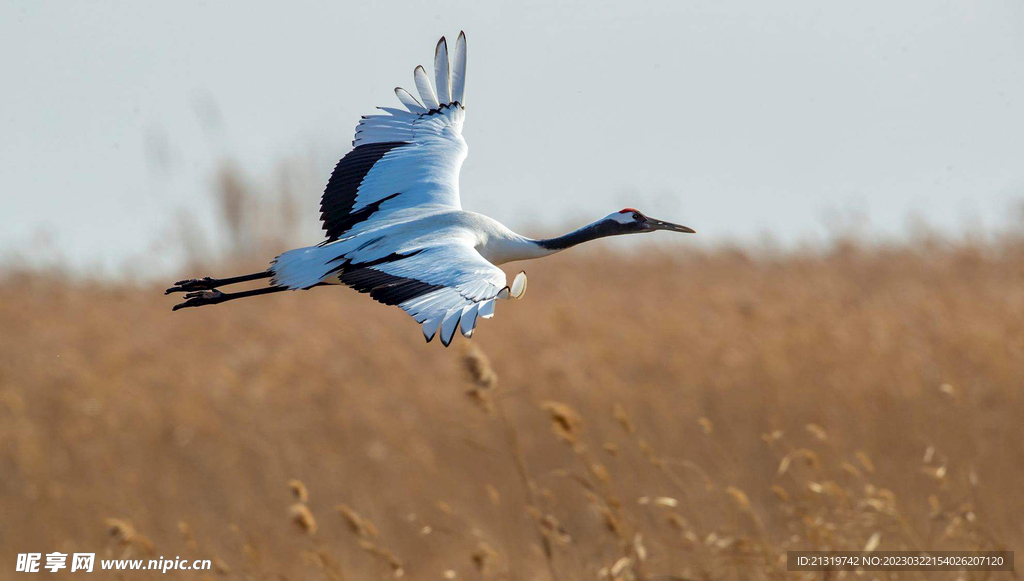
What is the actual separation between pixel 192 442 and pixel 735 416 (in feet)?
15.7

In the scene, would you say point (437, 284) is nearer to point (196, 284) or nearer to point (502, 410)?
point (196, 284)

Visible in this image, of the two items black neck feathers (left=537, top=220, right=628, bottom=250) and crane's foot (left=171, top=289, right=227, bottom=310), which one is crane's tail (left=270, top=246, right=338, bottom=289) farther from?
black neck feathers (left=537, top=220, right=628, bottom=250)

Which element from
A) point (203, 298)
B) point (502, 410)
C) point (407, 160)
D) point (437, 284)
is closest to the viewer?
point (437, 284)

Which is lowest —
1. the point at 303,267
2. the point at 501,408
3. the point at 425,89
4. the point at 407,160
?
the point at 501,408

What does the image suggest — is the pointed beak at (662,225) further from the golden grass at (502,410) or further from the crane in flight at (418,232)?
the golden grass at (502,410)

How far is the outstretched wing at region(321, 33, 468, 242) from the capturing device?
536 centimetres

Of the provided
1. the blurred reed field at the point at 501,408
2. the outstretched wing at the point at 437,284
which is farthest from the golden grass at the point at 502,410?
the outstretched wing at the point at 437,284

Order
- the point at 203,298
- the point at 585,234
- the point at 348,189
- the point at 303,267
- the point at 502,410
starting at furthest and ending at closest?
the point at 502,410, the point at 348,189, the point at 585,234, the point at 203,298, the point at 303,267

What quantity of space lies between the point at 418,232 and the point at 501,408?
3.90 metres

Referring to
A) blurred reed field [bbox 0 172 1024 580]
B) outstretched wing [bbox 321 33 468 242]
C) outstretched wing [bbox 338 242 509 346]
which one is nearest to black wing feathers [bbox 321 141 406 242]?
outstretched wing [bbox 321 33 468 242]

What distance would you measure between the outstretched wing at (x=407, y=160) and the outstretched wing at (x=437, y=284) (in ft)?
2.41

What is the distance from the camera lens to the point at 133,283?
13.6 meters

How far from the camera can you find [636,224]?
18.1 ft

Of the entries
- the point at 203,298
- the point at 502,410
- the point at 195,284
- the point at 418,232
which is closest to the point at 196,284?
the point at 195,284
